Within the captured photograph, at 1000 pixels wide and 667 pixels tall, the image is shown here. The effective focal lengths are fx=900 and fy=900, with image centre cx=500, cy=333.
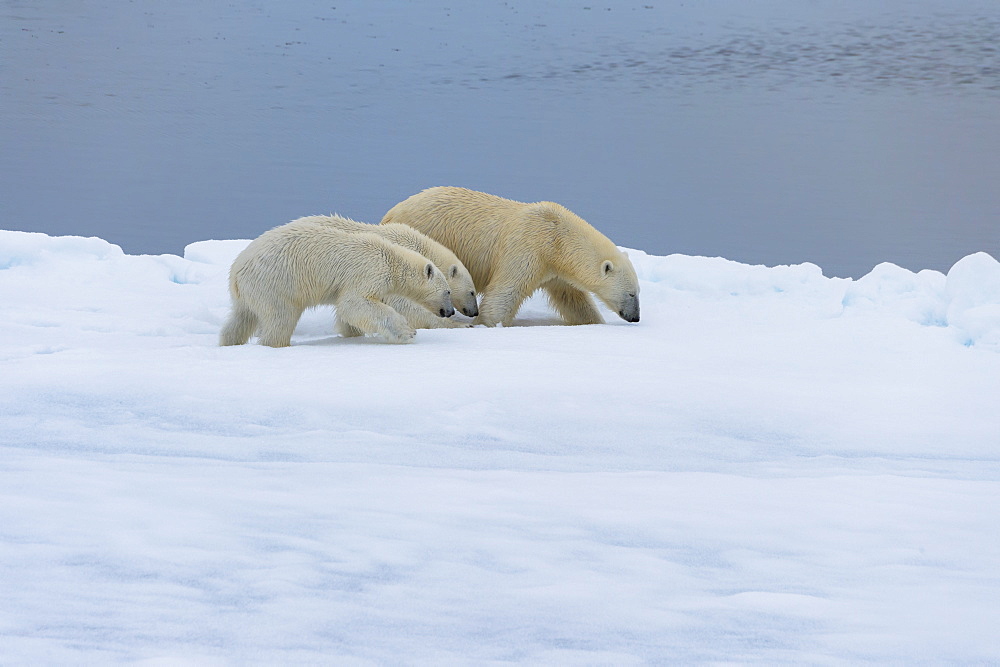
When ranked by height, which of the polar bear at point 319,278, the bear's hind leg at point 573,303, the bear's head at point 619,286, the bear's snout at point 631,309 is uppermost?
the polar bear at point 319,278

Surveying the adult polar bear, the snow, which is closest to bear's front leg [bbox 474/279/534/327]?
the adult polar bear

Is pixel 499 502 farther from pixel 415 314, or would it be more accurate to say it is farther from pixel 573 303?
pixel 573 303

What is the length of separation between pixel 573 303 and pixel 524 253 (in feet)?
2.31

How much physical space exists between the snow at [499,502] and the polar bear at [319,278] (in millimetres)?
221

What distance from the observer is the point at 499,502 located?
2506mm

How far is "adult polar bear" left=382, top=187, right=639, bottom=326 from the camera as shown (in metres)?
5.86

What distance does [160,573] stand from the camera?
2.00m

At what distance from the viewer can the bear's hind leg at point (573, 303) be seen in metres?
6.34

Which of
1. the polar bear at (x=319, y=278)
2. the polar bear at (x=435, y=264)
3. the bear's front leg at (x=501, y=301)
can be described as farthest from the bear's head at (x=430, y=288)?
the bear's front leg at (x=501, y=301)

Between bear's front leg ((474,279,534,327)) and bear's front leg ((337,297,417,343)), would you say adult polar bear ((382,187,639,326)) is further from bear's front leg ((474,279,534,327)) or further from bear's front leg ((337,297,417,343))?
bear's front leg ((337,297,417,343))

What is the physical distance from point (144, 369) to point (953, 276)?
193 inches

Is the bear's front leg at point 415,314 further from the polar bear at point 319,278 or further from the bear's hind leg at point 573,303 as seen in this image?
the bear's hind leg at point 573,303

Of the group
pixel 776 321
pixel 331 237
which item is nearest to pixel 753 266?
pixel 776 321

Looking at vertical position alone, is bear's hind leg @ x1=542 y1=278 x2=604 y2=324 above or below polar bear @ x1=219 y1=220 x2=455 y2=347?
below
